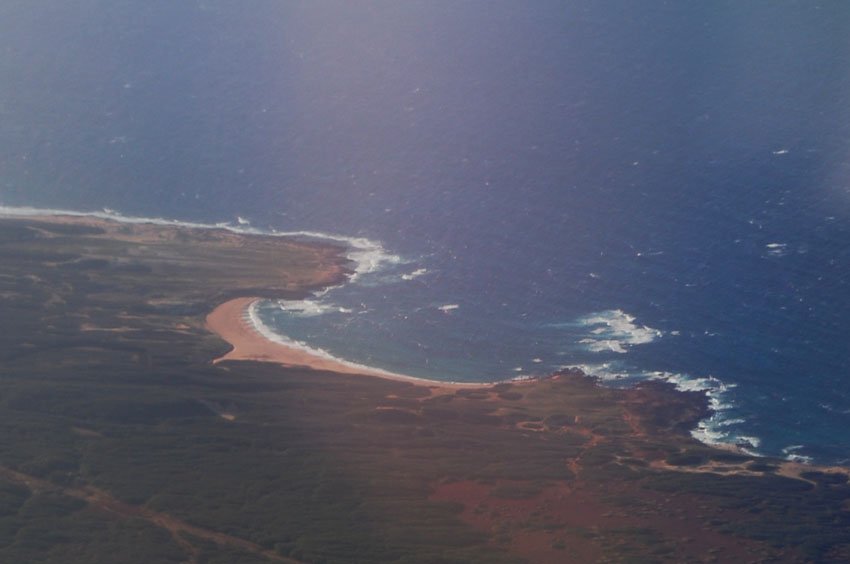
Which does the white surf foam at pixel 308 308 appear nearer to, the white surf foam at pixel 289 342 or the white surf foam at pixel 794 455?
the white surf foam at pixel 289 342

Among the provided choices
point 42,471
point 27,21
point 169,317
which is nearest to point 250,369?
point 169,317

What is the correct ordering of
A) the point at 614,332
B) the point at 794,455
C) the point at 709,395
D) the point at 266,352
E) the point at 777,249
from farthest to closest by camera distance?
the point at 777,249 < the point at 614,332 < the point at 266,352 < the point at 709,395 < the point at 794,455

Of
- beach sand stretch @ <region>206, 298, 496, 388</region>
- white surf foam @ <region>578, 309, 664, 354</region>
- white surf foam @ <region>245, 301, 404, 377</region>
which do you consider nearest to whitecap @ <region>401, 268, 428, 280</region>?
white surf foam @ <region>245, 301, 404, 377</region>

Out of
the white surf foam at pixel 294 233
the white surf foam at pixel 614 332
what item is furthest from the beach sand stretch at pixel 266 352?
the white surf foam at pixel 294 233

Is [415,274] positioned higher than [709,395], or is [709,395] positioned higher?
[415,274]

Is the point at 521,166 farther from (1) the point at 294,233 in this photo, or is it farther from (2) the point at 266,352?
(2) the point at 266,352

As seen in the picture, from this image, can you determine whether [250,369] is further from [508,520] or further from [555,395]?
[508,520]

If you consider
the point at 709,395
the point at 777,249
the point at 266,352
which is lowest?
the point at 266,352

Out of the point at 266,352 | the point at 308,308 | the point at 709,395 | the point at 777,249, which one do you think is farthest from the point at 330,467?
the point at 777,249
